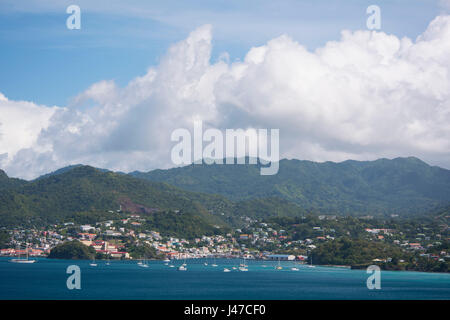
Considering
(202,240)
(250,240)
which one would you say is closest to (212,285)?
(202,240)

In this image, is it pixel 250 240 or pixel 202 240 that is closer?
pixel 202 240

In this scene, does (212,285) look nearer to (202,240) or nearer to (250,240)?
(202,240)

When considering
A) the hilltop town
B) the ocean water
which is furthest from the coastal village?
the ocean water

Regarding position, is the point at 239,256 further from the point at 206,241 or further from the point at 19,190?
the point at 19,190

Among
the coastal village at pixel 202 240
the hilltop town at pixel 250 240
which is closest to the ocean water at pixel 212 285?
the hilltop town at pixel 250 240

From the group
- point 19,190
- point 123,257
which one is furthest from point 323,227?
point 19,190

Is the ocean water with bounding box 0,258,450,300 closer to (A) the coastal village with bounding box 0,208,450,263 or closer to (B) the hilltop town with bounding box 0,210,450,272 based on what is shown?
(B) the hilltop town with bounding box 0,210,450,272

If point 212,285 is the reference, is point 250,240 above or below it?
above

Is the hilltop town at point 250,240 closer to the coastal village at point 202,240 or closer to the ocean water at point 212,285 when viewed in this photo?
the coastal village at point 202,240
